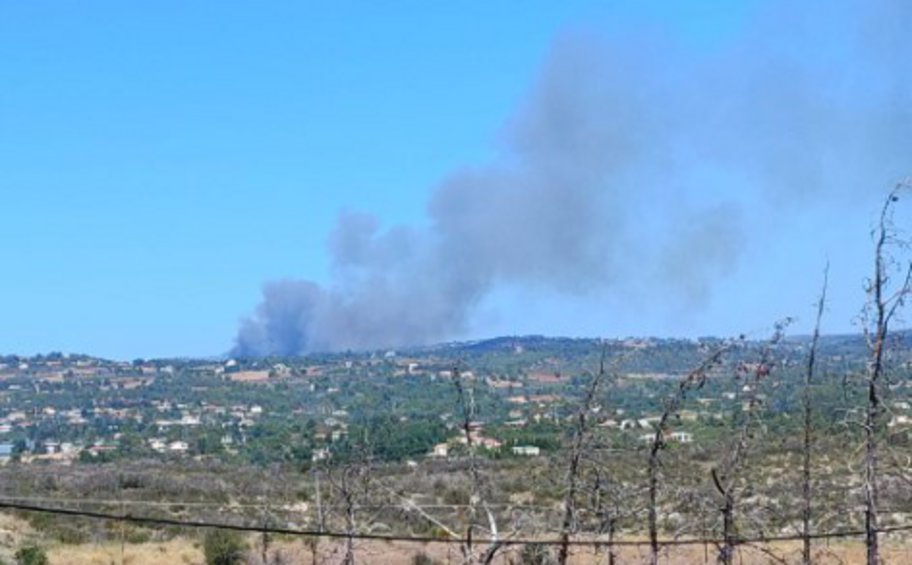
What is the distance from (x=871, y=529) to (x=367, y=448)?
10651mm

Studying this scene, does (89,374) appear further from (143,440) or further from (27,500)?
(27,500)

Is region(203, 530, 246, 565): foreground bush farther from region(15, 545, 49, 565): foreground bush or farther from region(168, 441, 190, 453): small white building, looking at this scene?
region(168, 441, 190, 453): small white building

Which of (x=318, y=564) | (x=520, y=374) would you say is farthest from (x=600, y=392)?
(x=520, y=374)

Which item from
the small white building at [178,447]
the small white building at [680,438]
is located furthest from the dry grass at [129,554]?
the small white building at [178,447]

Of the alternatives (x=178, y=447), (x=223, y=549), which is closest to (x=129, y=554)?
(x=223, y=549)

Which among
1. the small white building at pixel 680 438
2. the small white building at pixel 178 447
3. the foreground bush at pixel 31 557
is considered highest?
the small white building at pixel 178 447

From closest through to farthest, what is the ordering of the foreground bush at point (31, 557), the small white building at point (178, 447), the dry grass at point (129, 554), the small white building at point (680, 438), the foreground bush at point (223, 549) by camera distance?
the small white building at point (680, 438) → the foreground bush at point (31, 557) → the dry grass at point (129, 554) → the foreground bush at point (223, 549) → the small white building at point (178, 447)

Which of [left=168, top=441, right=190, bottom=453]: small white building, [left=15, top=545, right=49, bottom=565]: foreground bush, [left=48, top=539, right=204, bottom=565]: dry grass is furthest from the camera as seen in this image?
[left=168, top=441, right=190, bottom=453]: small white building

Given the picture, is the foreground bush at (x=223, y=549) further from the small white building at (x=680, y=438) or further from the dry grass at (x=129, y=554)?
the small white building at (x=680, y=438)

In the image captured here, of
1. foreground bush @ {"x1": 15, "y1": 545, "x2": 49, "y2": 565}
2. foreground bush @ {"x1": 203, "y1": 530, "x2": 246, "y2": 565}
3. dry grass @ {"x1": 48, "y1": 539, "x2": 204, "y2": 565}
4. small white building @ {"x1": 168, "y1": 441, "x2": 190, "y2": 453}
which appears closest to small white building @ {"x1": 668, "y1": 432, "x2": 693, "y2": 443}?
foreground bush @ {"x1": 203, "y1": 530, "x2": 246, "y2": 565}

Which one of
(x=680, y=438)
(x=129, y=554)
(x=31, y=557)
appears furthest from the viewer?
(x=129, y=554)

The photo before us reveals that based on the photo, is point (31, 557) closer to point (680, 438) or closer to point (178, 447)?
point (680, 438)

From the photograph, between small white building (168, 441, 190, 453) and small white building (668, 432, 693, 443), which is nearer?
small white building (668, 432, 693, 443)

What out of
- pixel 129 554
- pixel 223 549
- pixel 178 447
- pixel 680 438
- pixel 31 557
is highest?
pixel 178 447
